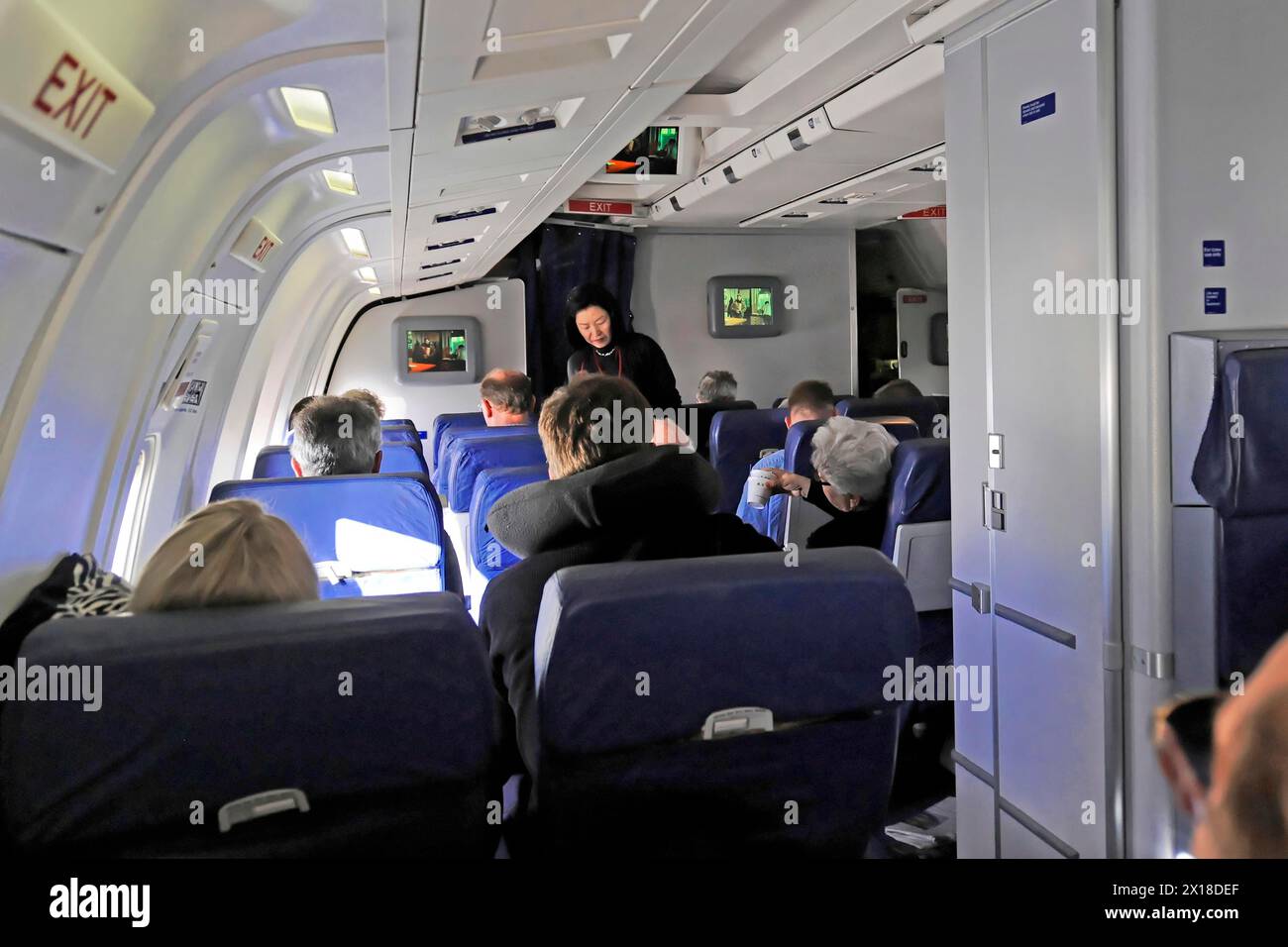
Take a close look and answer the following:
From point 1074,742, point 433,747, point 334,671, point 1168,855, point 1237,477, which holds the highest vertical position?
point 1237,477

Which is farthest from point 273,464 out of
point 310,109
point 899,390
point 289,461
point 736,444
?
point 899,390

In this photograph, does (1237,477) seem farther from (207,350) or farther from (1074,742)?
(207,350)

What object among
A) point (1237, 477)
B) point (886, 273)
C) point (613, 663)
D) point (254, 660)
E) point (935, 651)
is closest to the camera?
point (254, 660)

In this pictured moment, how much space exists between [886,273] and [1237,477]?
34.5 feet

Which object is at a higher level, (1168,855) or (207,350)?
(207,350)

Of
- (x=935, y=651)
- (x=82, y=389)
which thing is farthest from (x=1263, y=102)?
(x=82, y=389)

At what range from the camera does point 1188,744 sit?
2.86ft

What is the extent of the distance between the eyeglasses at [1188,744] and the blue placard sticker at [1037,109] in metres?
2.25

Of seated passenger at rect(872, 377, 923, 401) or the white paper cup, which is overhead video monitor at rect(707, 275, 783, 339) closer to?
seated passenger at rect(872, 377, 923, 401)

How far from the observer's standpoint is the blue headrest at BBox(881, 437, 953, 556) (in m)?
3.57

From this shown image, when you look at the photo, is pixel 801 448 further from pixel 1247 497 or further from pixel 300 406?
pixel 1247 497

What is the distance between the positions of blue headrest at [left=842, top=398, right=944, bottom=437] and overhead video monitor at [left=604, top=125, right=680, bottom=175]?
7.62ft

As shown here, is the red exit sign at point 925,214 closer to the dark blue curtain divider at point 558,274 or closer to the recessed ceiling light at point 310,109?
the dark blue curtain divider at point 558,274

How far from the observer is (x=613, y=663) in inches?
65.7
